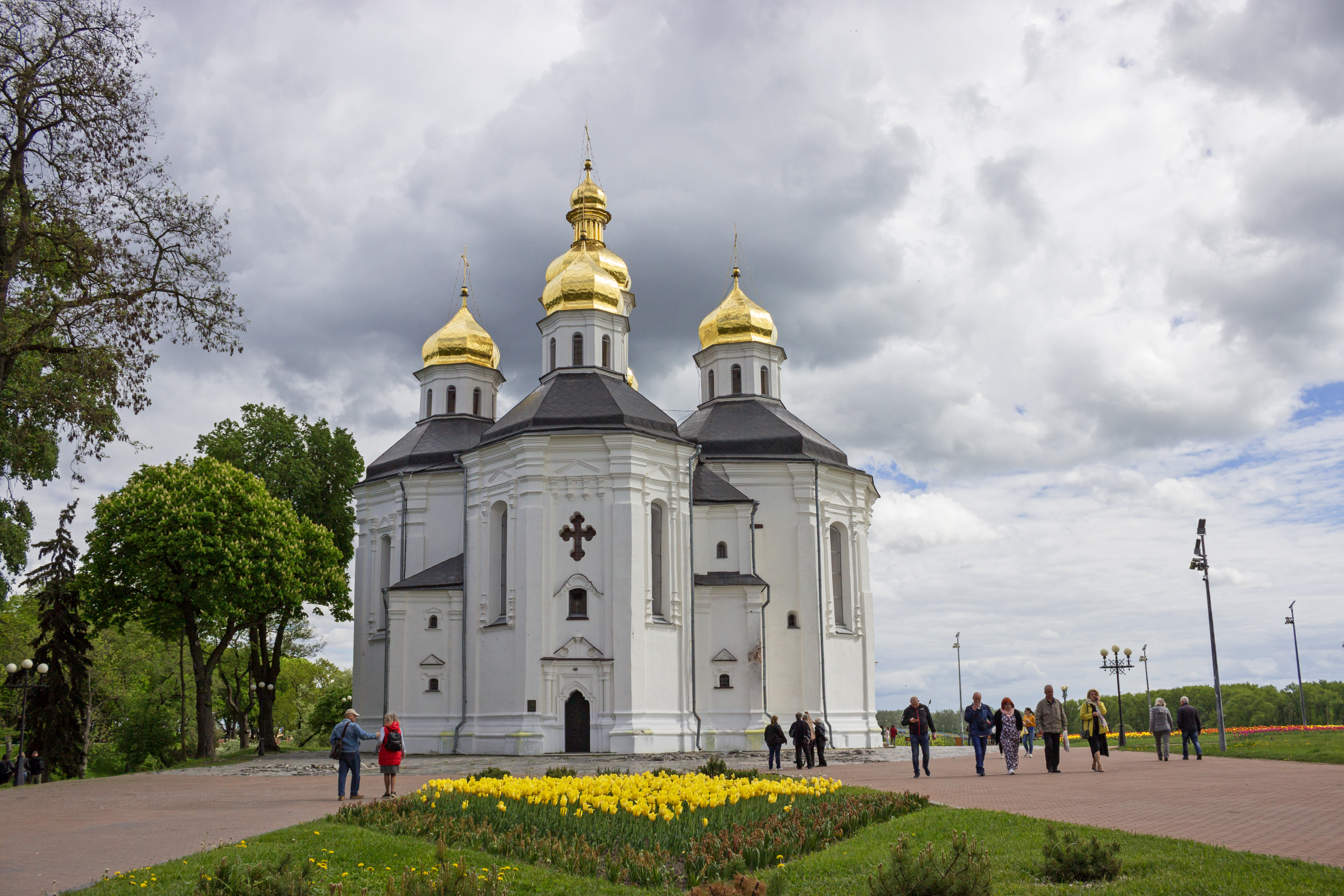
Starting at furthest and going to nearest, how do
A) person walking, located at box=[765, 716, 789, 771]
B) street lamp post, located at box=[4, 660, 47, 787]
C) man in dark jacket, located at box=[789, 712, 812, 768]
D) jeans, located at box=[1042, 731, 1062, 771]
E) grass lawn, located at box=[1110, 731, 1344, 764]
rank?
street lamp post, located at box=[4, 660, 47, 787] → man in dark jacket, located at box=[789, 712, 812, 768] → person walking, located at box=[765, 716, 789, 771] → grass lawn, located at box=[1110, 731, 1344, 764] → jeans, located at box=[1042, 731, 1062, 771]

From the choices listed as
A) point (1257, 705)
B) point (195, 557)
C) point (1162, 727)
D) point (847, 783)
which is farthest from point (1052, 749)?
point (1257, 705)

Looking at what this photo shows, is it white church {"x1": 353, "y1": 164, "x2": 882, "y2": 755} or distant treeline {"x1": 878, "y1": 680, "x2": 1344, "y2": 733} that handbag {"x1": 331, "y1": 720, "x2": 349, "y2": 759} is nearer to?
white church {"x1": 353, "y1": 164, "x2": 882, "y2": 755}

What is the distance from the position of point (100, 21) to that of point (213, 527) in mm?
20550

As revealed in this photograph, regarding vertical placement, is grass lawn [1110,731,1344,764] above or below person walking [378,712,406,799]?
below

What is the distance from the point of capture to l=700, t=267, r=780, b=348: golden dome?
4322 cm

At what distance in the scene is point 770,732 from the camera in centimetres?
2348

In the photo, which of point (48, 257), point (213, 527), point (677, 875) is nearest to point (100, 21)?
point (48, 257)

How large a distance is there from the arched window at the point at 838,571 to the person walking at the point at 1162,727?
1559 cm

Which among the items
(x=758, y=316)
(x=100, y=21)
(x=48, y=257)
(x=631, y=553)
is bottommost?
(x=631, y=553)

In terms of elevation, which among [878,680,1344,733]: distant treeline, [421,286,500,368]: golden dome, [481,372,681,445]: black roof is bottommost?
[878,680,1344,733]: distant treeline

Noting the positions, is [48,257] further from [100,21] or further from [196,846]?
[196,846]

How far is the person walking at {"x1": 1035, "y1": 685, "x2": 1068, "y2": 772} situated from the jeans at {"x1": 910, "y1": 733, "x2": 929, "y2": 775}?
2294 mm

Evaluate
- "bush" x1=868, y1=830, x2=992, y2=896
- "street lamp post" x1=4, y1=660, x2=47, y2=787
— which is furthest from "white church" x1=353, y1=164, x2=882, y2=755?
"bush" x1=868, y1=830, x2=992, y2=896

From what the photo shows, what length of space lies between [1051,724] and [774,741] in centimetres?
593
